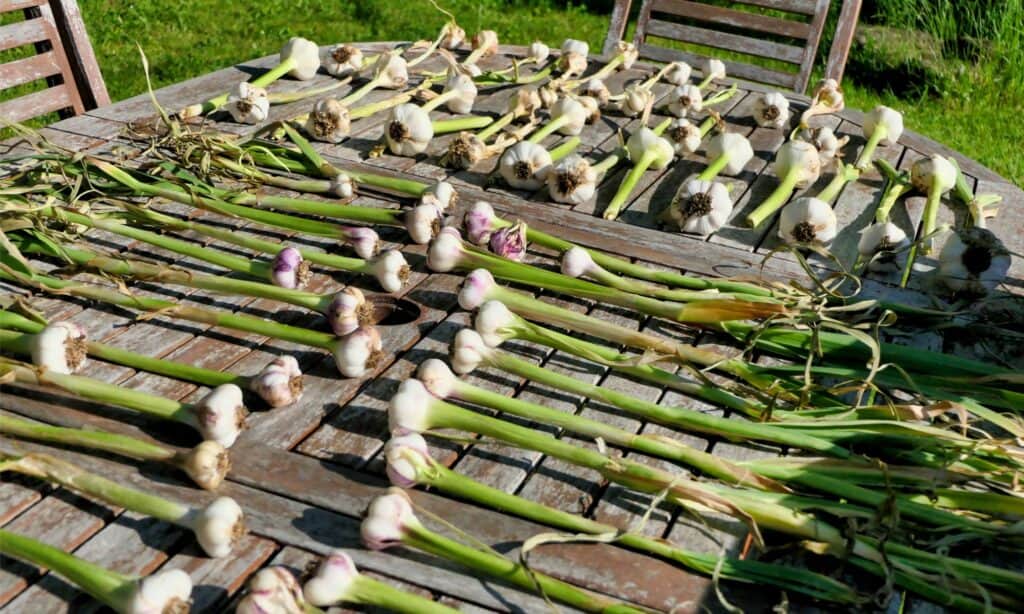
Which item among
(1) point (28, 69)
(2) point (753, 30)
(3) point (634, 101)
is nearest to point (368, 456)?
(3) point (634, 101)

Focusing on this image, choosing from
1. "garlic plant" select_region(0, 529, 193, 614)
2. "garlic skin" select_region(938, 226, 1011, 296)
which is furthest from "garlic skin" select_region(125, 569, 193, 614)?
"garlic skin" select_region(938, 226, 1011, 296)

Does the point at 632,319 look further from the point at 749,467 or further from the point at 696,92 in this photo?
the point at 696,92

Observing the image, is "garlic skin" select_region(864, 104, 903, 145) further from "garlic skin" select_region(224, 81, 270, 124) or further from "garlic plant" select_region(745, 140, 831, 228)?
"garlic skin" select_region(224, 81, 270, 124)

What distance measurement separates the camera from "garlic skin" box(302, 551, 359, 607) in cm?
127

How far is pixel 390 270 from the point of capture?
1996 millimetres

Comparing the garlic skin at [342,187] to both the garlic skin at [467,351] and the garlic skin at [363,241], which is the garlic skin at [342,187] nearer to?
the garlic skin at [363,241]

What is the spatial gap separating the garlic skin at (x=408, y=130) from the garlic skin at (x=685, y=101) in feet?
2.40

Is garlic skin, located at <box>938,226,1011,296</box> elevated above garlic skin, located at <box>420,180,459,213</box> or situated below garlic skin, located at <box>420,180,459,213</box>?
below

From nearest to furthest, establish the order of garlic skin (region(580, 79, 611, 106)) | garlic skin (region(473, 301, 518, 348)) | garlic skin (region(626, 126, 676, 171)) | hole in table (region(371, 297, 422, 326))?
garlic skin (region(473, 301, 518, 348))
hole in table (region(371, 297, 422, 326))
garlic skin (region(626, 126, 676, 171))
garlic skin (region(580, 79, 611, 106))

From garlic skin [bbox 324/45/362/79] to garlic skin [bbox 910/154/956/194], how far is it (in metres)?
1.64

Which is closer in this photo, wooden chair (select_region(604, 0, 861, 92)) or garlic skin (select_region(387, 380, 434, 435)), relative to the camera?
garlic skin (select_region(387, 380, 434, 435))

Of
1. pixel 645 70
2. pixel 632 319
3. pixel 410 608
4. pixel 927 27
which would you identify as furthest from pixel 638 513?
pixel 927 27

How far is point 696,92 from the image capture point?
2936 mm

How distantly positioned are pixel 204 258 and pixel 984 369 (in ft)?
4.67
